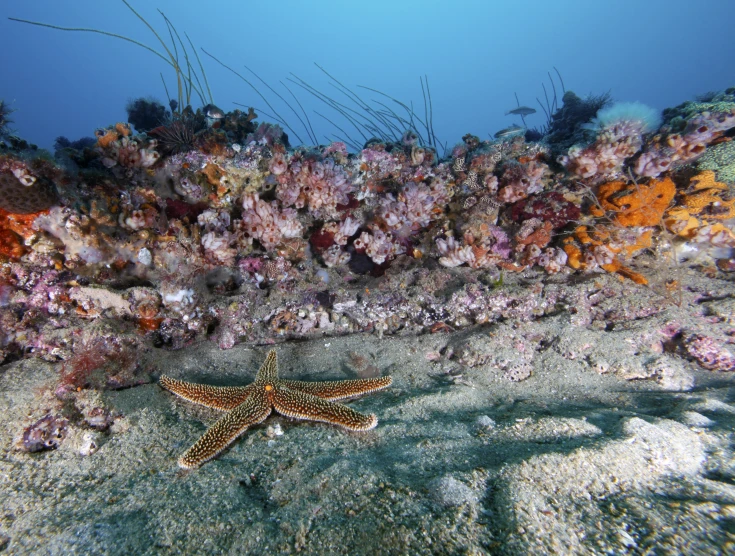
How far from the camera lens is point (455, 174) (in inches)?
195

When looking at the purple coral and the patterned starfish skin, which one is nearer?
the patterned starfish skin

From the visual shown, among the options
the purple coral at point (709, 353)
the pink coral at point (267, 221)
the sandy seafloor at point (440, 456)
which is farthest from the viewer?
the pink coral at point (267, 221)

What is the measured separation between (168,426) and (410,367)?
9.92 feet

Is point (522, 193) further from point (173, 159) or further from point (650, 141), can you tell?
point (173, 159)

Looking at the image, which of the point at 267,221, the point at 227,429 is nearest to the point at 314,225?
the point at 267,221

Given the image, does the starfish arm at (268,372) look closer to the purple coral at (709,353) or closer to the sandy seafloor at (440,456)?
the sandy seafloor at (440,456)

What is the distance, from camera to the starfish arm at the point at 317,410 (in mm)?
3195

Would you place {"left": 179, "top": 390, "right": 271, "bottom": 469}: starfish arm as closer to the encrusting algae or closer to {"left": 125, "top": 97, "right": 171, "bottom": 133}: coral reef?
the encrusting algae

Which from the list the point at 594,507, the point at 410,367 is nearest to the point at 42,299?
the point at 410,367

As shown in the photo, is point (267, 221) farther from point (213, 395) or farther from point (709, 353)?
point (709, 353)

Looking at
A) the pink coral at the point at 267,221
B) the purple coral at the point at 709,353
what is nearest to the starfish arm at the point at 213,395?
the pink coral at the point at 267,221

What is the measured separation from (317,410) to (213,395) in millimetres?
1262

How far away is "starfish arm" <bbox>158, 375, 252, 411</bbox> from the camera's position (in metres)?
3.66

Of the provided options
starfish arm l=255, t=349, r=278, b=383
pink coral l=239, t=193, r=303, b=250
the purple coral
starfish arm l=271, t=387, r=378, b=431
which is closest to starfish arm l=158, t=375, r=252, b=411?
starfish arm l=255, t=349, r=278, b=383
